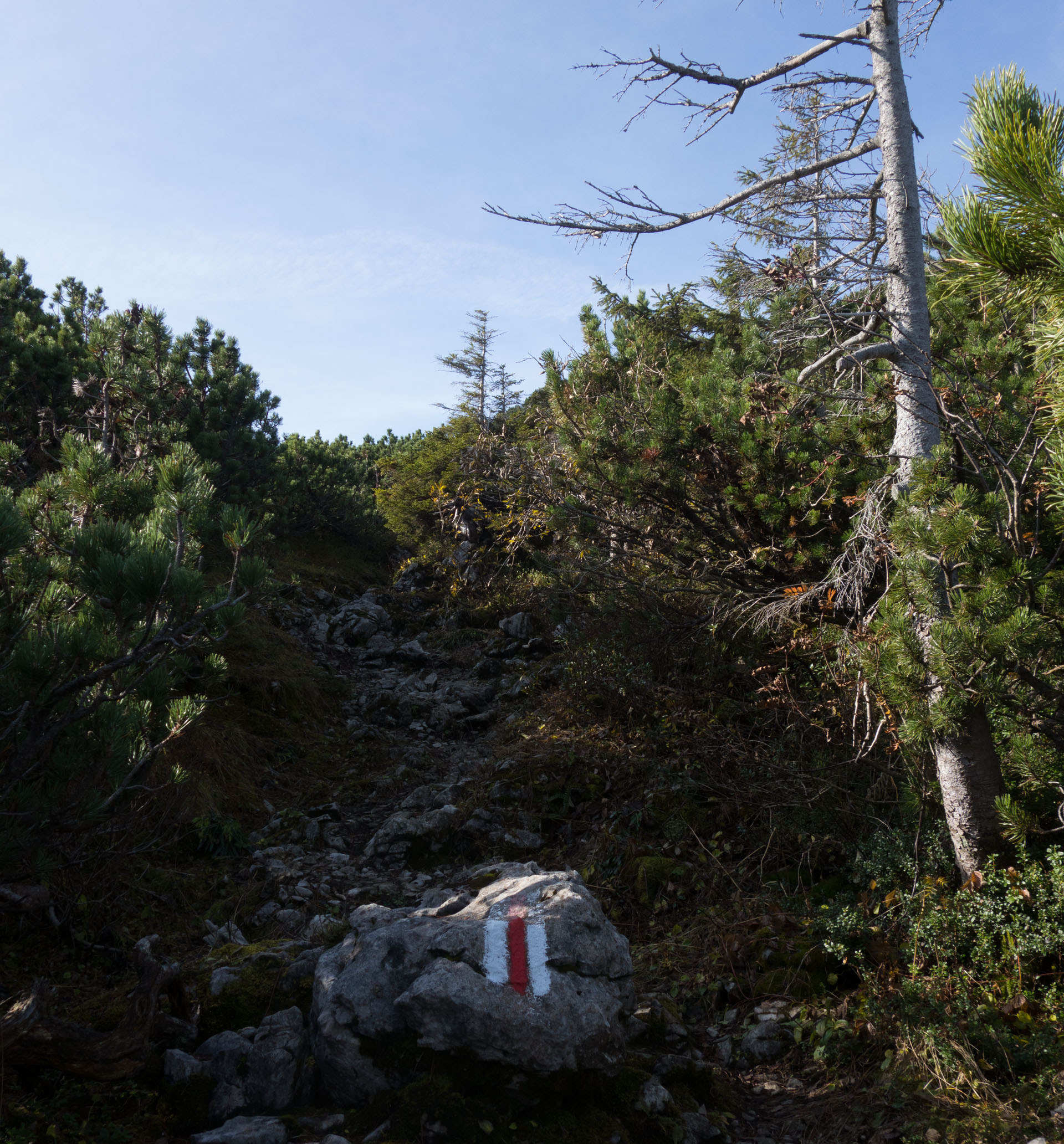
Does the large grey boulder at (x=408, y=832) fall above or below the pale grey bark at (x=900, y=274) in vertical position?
below

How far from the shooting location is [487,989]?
312 centimetres

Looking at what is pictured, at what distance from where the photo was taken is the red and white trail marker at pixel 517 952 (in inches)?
126

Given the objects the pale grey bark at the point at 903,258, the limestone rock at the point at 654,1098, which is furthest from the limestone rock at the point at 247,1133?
the pale grey bark at the point at 903,258

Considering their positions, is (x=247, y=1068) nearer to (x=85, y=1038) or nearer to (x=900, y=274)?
(x=85, y=1038)

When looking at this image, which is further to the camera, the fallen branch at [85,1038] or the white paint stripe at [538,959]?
the white paint stripe at [538,959]

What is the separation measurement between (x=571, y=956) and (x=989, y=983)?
2165 millimetres

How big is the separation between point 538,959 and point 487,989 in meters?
0.28

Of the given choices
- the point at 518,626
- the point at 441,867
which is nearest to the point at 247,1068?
the point at 441,867

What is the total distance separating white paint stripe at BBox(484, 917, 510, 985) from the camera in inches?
126

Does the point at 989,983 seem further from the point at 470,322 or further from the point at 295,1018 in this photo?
the point at 470,322

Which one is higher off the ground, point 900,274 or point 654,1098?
point 900,274

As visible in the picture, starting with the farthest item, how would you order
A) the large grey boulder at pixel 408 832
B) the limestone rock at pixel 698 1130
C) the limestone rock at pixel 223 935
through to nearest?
the large grey boulder at pixel 408 832 → the limestone rock at pixel 223 935 → the limestone rock at pixel 698 1130

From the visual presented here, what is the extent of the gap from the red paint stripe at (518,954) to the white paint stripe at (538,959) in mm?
16

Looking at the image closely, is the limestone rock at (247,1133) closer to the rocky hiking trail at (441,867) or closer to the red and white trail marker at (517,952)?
the rocky hiking trail at (441,867)
